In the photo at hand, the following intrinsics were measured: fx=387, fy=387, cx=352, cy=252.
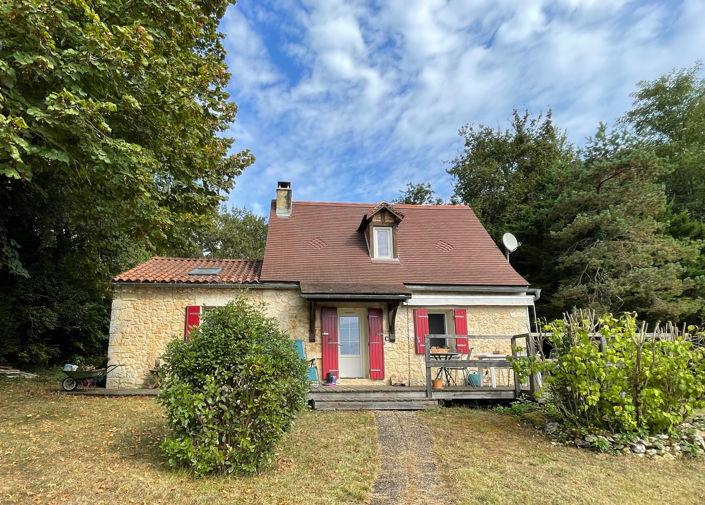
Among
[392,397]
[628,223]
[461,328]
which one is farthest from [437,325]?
[628,223]

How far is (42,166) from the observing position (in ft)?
23.7

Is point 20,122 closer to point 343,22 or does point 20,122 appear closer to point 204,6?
point 343,22

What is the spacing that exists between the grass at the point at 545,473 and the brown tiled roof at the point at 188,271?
6.58m

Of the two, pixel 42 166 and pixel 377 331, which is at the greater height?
pixel 42 166

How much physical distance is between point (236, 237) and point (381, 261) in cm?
1801

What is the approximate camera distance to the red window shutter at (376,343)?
10453 millimetres

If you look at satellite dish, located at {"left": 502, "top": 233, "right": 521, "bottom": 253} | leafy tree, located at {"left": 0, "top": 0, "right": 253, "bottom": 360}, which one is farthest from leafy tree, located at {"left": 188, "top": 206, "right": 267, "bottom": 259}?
satellite dish, located at {"left": 502, "top": 233, "right": 521, "bottom": 253}

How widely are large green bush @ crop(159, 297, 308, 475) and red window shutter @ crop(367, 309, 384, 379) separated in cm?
589

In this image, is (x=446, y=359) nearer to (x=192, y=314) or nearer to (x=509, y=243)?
(x=509, y=243)

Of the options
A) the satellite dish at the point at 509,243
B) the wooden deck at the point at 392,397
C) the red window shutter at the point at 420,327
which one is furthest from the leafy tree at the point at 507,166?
the wooden deck at the point at 392,397

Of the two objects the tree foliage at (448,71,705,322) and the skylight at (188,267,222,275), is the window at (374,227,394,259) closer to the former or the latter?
the skylight at (188,267,222,275)

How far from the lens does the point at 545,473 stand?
15.8 ft

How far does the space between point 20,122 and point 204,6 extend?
20.4ft

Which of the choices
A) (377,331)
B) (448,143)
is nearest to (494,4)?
(377,331)
